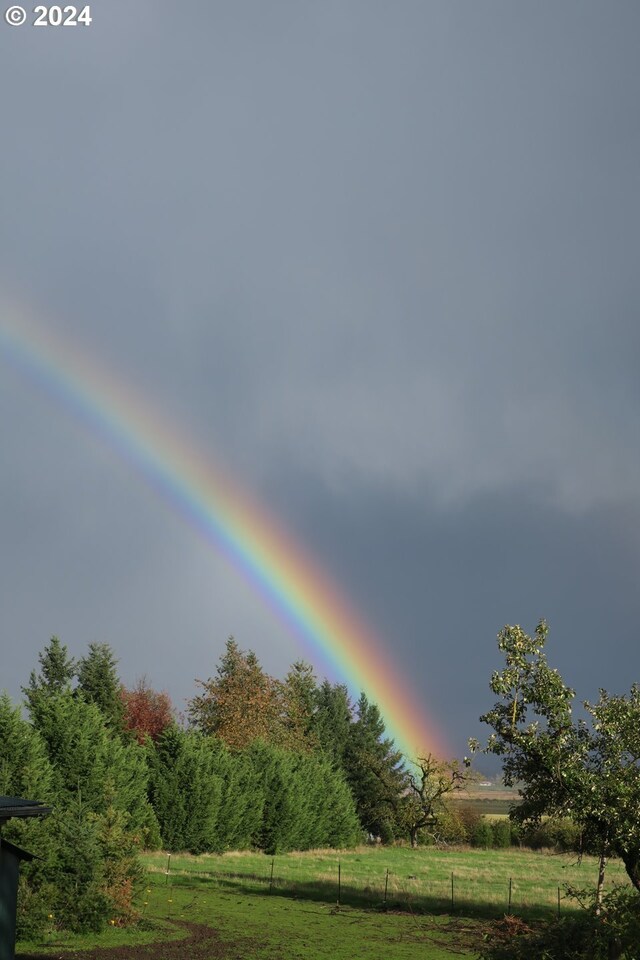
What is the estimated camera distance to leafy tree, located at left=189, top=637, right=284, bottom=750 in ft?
264

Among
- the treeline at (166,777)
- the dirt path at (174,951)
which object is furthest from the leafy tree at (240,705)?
the dirt path at (174,951)

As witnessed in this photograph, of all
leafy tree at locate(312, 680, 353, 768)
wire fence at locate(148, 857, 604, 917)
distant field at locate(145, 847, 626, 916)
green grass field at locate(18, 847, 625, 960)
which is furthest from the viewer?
leafy tree at locate(312, 680, 353, 768)

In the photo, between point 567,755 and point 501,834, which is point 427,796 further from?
point 567,755

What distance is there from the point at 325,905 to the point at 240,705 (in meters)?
47.4

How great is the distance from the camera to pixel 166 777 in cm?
5394

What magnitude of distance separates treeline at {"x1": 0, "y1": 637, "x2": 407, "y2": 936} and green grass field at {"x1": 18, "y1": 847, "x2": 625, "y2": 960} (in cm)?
156

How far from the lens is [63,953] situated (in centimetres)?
2355

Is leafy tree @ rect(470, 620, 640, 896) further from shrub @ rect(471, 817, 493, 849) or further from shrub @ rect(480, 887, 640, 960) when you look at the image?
shrub @ rect(471, 817, 493, 849)

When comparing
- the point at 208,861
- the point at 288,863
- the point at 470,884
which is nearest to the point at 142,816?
the point at 208,861

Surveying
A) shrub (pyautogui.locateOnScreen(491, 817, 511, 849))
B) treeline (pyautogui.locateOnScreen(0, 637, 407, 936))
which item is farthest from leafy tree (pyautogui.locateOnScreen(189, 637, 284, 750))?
shrub (pyautogui.locateOnScreen(491, 817, 511, 849))

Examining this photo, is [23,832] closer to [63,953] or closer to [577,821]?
[63,953]

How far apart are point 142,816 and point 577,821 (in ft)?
119

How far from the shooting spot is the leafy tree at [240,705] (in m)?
80.5

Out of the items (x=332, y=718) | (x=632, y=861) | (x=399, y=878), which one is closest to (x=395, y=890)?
(x=399, y=878)
